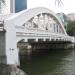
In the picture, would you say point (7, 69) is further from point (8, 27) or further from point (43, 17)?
point (43, 17)

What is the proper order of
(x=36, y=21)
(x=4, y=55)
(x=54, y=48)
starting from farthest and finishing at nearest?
(x=54, y=48) → (x=36, y=21) → (x=4, y=55)

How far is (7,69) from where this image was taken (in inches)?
617

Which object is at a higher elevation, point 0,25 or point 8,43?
point 0,25

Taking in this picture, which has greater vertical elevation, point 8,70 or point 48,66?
point 8,70

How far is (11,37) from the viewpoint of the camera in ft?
59.8

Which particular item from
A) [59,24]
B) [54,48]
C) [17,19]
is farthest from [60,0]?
[54,48]

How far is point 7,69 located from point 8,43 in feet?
7.81

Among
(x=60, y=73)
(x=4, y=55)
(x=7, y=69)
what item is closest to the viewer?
(x=7, y=69)

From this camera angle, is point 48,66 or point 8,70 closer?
point 8,70

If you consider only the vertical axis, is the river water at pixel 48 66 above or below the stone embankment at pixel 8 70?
below

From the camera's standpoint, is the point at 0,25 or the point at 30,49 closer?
the point at 0,25

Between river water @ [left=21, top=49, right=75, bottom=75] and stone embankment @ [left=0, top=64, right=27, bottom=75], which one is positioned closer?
stone embankment @ [left=0, top=64, right=27, bottom=75]

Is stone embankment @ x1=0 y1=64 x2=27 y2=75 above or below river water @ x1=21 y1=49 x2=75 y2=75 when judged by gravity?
above

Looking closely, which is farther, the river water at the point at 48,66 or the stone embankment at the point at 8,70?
the river water at the point at 48,66
